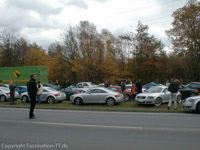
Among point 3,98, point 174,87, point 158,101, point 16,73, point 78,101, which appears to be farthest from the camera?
point 16,73

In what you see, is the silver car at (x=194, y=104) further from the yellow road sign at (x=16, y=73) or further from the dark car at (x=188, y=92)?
the yellow road sign at (x=16, y=73)

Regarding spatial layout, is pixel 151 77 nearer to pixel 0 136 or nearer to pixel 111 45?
pixel 111 45

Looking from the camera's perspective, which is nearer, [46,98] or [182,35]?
[46,98]

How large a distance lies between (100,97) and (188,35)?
103 ft

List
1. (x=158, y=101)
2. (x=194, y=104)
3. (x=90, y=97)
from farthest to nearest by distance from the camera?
(x=90, y=97) → (x=158, y=101) → (x=194, y=104)

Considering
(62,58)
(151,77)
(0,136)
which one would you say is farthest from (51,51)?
(0,136)

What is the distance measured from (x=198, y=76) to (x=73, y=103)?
34.6 meters

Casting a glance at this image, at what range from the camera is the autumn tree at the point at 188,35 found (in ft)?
132

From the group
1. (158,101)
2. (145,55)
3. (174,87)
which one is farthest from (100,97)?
Result: (145,55)

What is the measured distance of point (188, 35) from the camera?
133ft

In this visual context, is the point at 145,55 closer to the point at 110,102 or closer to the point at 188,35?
the point at 188,35

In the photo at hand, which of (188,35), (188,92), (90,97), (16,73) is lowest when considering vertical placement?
(90,97)

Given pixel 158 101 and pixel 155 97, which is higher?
pixel 155 97

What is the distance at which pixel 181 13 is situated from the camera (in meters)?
42.4
